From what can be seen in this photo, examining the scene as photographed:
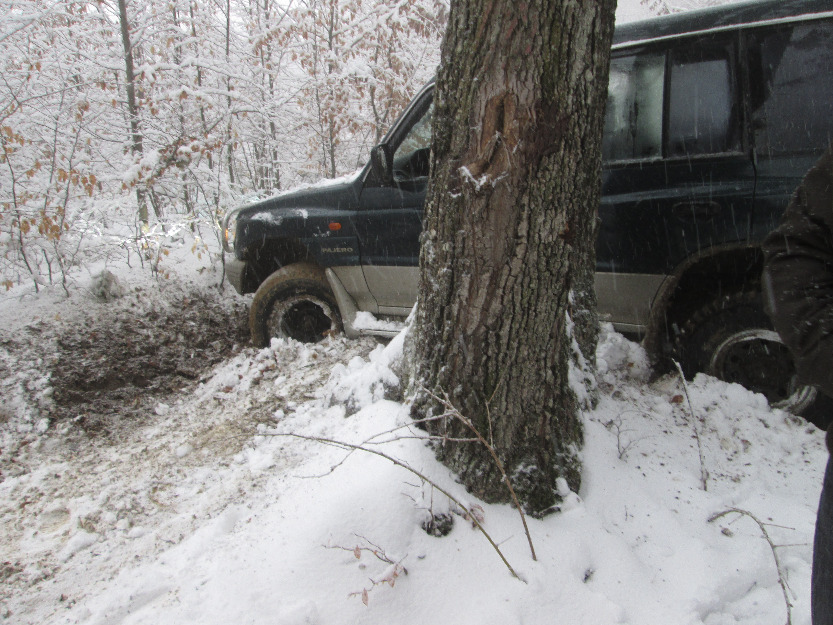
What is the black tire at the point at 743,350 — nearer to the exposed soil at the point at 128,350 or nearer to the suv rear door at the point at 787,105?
the suv rear door at the point at 787,105

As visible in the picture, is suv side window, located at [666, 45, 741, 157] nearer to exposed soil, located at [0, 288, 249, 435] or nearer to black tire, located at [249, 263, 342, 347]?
black tire, located at [249, 263, 342, 347]

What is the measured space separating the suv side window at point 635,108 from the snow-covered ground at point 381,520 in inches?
46.2

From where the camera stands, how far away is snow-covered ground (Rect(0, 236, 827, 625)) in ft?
5.34

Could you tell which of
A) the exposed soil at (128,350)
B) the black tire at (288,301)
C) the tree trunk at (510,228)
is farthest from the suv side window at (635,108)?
the exposed soil at (128,350)

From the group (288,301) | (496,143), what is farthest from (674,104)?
(288,301)

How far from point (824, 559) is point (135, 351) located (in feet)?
15.1

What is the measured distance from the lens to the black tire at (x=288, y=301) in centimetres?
396

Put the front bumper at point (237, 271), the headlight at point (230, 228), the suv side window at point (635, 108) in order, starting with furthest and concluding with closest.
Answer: the headlight at point (230, 228) < the front bumper at point (237, 271) < the suv side window at point (635, 108)

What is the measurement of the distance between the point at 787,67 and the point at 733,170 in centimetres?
55

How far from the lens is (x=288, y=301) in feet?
13.3

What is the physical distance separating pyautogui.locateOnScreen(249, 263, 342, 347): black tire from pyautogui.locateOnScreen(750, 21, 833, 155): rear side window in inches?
120

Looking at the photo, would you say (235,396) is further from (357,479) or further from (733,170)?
(733,170)

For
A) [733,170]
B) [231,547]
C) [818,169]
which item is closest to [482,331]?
[818,169]

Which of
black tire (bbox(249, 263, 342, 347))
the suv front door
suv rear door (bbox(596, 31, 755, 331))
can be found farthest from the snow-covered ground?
black tire (bbox(249, 263, 342, 347))
